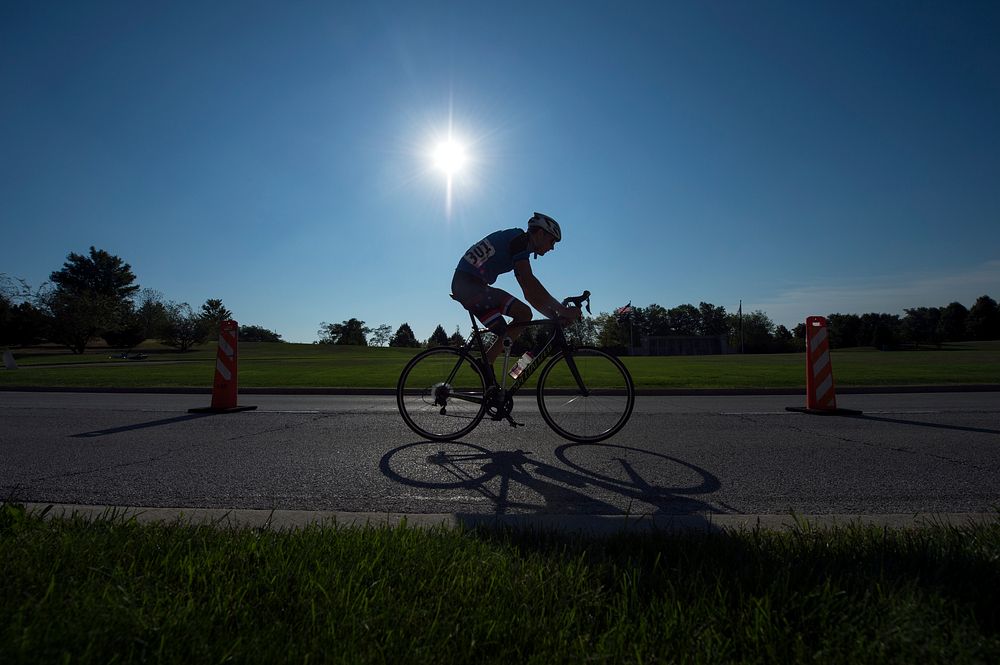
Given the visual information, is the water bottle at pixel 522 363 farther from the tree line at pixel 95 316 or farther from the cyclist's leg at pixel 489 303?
the tree line at pixel 95 316

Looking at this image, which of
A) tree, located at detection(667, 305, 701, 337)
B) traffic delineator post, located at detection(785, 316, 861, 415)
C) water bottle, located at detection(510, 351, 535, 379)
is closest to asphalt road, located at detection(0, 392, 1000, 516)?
traffic delineator post, located at detection(785, 316, 861, 415)

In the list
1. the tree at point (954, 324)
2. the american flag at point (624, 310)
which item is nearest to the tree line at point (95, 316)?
the american flag at point (624, 310)

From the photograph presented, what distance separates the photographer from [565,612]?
1669 millimetres

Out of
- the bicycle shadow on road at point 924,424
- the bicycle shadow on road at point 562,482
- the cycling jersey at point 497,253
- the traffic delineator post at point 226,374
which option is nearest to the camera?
the bicycle shadow on road at point 562,482

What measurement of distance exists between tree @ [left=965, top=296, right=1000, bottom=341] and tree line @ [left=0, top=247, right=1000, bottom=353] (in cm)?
18

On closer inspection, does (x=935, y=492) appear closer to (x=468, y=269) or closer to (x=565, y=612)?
(x=565, y=612)

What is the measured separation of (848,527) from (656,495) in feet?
3.96

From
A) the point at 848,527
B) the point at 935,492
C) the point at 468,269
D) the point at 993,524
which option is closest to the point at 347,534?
the point at 848,527

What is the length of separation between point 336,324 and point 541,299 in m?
157

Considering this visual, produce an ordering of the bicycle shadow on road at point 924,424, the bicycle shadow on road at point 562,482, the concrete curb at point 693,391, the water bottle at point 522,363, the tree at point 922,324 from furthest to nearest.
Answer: the tree at point 922,324
the concrete curb at point 693,391
the bicycle shadow on road at point 924,424
the water bottle at point 522,363
the bicycle shadow on road at point 562,482

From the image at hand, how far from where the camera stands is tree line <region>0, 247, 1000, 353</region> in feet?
233

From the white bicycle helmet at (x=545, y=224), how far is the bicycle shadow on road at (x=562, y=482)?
218cm

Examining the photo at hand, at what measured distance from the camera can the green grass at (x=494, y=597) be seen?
1448mm

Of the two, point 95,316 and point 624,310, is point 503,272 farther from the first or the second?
point 95,316
